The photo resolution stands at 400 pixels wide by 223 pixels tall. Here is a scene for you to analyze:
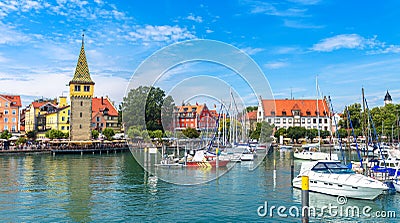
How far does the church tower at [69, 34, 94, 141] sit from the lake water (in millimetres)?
37670

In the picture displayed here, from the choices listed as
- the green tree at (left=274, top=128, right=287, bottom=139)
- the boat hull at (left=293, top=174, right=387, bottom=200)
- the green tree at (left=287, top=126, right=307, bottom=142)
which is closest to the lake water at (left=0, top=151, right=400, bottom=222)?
the boat hull at (left=293, top=174, right=387, bottom=200)

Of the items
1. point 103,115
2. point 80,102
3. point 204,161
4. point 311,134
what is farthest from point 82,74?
point 311,134

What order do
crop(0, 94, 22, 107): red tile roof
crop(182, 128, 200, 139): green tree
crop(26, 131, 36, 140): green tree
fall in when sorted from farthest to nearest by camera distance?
1. crop(0, 94, 22, 107): red tile roof
2. crop(26, 131, 36, 140): green tree
3. crop(182, 128, 200, 139): green tree

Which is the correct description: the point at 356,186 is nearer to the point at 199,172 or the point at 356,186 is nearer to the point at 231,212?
the point at 231,212

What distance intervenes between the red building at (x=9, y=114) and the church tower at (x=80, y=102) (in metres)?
20.0

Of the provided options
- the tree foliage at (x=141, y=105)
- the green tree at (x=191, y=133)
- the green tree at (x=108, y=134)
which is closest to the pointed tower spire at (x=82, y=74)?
the green tree at (x=108, y=134)

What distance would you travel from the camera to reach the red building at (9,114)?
264ft

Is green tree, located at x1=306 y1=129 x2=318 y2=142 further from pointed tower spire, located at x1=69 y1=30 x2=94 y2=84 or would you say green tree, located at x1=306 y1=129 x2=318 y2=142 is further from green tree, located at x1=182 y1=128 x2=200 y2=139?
pointed tower spire, located at x1=69 y1=30 x2=94 y2=84

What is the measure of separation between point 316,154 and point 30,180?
105ft

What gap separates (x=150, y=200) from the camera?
22.1 metres

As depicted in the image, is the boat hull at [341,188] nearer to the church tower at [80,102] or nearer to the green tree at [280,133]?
the church tower at [80,102]

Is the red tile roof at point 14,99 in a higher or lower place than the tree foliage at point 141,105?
higher

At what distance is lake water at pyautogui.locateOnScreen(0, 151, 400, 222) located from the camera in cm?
1823

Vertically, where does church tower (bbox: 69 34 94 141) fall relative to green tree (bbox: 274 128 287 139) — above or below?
above
